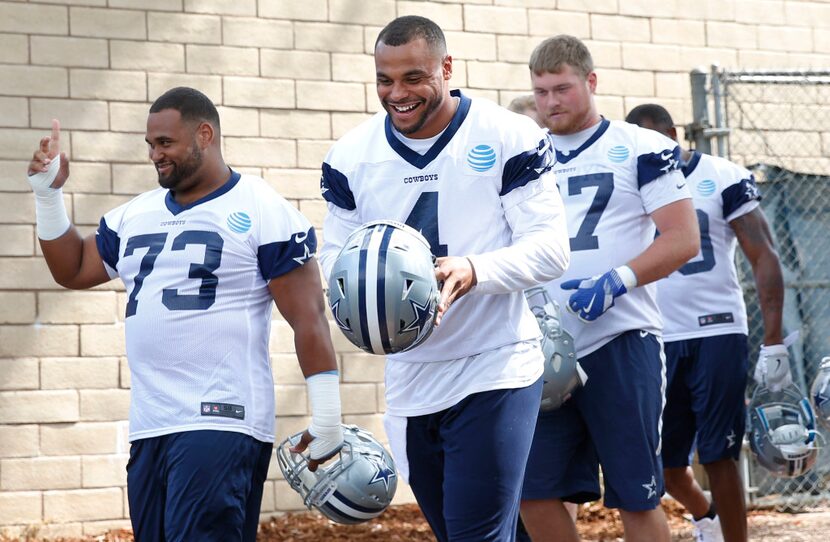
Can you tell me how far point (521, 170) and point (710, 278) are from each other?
9.42 feet

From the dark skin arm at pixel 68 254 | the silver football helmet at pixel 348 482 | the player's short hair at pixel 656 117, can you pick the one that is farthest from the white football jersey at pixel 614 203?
the dark skin arm at pixel 68 254

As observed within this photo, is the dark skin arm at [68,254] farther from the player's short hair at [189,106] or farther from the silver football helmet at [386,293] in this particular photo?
the silver football helmet at [386,293]

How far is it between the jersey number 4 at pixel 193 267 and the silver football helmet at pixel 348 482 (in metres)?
0.65

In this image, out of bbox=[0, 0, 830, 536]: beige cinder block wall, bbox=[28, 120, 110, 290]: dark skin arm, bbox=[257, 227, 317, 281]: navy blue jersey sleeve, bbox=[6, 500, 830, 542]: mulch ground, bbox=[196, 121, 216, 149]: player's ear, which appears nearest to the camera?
bbox=[257, 227, 317, 281]: navy blue jersey sleeve

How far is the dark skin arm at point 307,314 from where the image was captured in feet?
14.2

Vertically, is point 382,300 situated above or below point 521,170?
below

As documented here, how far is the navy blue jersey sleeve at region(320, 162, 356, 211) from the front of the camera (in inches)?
160

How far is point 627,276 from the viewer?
16.0 ft

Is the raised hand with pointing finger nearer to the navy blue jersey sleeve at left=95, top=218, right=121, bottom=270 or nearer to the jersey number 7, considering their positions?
the navy blue jersey sleeve at left=95, top=218, right=121, bottom=270

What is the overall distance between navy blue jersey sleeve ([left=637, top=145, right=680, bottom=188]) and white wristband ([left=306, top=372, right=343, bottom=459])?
160 centimetres

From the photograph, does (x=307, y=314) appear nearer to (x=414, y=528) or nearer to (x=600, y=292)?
(x=600, y=292)

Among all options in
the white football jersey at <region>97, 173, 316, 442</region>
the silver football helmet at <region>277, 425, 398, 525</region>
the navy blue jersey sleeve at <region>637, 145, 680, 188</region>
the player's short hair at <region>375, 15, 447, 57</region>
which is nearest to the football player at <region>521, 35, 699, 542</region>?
the navy blue jersey sleeve at <region>637, 145, 680, 188</region>

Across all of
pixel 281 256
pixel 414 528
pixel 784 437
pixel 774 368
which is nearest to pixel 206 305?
pixel 281 256

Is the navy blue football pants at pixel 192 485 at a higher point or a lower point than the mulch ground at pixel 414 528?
higher
